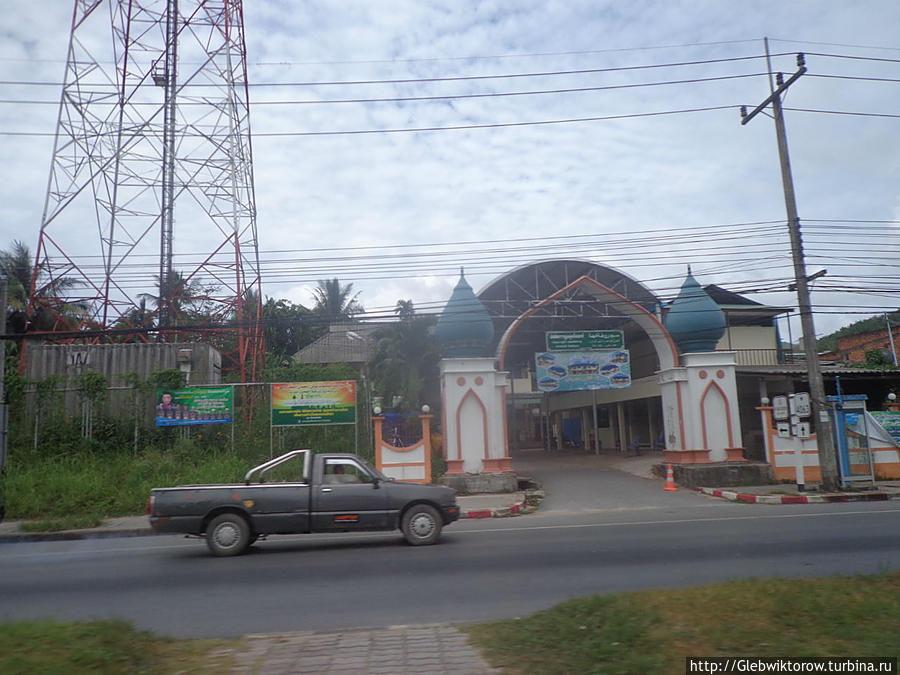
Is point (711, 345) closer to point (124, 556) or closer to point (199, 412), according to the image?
point (199, 412)

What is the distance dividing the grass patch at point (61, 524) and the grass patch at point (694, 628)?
12.6m

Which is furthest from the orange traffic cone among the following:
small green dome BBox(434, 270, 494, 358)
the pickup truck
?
the pickup truck

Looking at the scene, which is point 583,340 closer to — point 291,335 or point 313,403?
point 313,403

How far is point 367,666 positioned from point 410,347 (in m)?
20.3

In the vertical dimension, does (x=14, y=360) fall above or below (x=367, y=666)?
above

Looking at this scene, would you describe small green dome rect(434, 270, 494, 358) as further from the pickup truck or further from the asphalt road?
the pickup truck

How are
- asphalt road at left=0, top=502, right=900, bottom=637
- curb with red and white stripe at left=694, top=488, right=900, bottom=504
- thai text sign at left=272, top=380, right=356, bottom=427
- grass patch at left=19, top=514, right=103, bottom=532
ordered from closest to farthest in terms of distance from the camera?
asphalt road at left=0, top=502, right=900, bottom=637
grass patch at left=19, top=514, right=103, bottom=532
curb with red and white stripe at left=694, top=488, right=900, bottom=504
thai text sign at left=272, top=380, right=356, bottom=427

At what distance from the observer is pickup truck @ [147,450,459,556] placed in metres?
10.2

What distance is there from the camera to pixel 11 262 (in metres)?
32.8

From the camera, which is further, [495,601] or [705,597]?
[495,601]

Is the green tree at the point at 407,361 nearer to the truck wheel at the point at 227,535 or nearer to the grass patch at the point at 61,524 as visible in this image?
the grass patch at the point at 61,524

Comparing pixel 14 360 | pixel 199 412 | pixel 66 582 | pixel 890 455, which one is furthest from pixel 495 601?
pixel 14 360

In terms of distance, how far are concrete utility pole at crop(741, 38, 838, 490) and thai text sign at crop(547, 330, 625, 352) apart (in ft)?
18.7

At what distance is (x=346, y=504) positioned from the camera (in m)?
10.7
